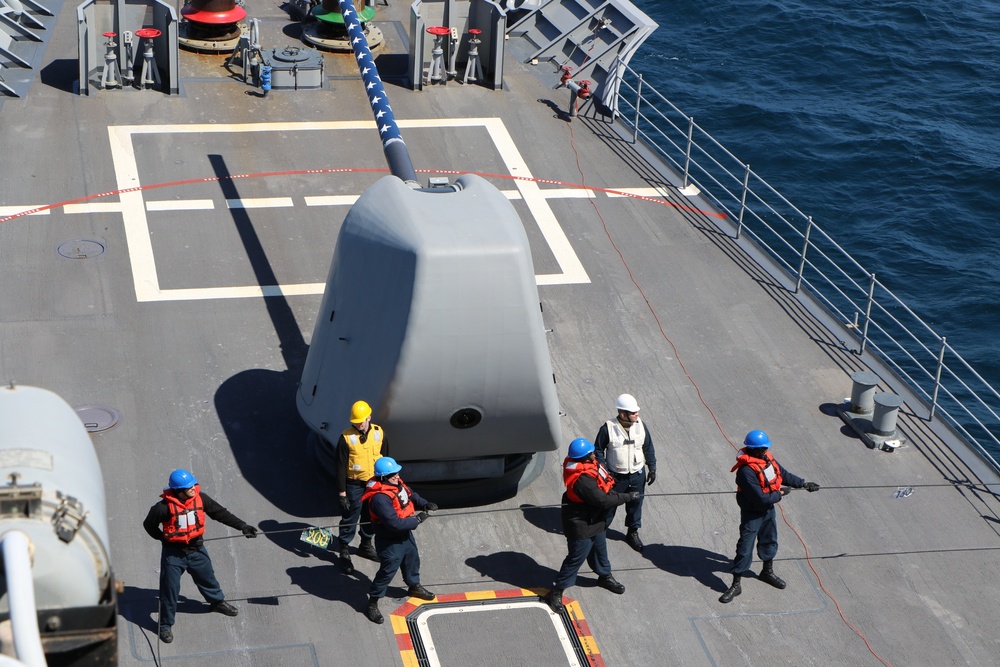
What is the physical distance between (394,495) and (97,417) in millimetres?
4598

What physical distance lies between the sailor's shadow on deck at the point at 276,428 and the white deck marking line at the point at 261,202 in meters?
2.76

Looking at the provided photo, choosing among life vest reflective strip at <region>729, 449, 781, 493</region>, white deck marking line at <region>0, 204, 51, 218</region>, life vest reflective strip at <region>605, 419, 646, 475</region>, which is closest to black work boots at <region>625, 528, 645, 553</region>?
life vest reflective strip at <region>605, 419, 646, 475</region>

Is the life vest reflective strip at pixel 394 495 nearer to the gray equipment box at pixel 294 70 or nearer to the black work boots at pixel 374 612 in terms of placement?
the black work boots at pixel 374 612

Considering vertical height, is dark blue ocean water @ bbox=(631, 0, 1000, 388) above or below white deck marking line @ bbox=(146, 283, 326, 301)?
below

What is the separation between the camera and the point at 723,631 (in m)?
12.5

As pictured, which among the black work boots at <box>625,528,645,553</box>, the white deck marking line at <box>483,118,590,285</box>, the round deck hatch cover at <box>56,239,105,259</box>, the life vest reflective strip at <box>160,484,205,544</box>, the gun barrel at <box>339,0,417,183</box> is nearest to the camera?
the life vest reflective strip at <box>160,484,205,544</box>

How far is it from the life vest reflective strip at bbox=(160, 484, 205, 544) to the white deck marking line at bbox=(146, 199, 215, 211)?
28.8ft

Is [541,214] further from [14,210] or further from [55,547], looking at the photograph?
[55,547]

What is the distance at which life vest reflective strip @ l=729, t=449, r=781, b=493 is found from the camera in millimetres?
12352

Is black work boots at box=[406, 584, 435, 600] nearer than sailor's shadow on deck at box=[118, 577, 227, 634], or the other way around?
sailor's shadow on deck at box=[118, 577, 227, 634]

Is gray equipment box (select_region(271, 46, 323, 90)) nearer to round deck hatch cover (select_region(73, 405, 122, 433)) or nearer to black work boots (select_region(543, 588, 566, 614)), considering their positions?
round deck hatch cover (select_region(73, 405, 122, 433))

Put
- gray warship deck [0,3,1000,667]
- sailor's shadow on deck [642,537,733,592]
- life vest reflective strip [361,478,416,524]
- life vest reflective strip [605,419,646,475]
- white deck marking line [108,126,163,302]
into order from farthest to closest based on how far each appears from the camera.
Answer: white deck marking line [108,126,163,302]
sailor's shadow on deck [642,537,733,592]
life vest reflective strip [605,419,646,475]
gray warship deck [0,3,1000,667]
life vest reflective strip [361,478,416,524]

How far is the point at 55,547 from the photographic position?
6.31 metres

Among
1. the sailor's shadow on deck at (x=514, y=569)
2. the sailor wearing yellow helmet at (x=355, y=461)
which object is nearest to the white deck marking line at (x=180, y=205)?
the sailor wearing yellow helmet at (x=355, y=461)
